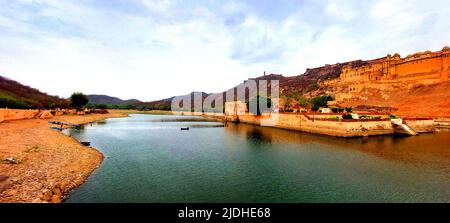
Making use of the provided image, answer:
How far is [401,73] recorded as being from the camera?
256 ft

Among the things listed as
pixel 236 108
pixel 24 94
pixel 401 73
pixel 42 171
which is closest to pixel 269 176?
pixel 42 171

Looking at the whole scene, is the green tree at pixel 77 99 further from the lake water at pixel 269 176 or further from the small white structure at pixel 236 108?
the lake water at pixel 269 176

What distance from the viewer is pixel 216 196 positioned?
39.5 ft

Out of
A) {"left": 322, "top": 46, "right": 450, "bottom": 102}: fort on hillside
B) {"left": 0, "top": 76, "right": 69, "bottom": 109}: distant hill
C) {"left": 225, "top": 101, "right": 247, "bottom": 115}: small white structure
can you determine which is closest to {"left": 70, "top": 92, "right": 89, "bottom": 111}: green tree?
{"left": 0, "top": 76, "right": 69, "bottom": 109}: distant hill

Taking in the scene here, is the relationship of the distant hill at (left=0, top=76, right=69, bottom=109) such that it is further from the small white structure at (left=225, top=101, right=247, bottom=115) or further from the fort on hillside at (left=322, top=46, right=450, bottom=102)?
the fort on hillside at (left=322, top=46, right=450, bottom=102)

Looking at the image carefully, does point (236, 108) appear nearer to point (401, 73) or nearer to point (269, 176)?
point (401, 73)

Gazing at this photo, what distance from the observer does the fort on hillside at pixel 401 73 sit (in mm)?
67188

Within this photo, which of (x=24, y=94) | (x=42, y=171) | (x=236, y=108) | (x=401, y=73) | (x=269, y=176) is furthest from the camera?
(x=401, y=73)

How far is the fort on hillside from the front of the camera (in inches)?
2645

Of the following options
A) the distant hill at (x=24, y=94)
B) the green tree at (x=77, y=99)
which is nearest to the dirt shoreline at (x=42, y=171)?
the distant hill at (x=24, y=94)
